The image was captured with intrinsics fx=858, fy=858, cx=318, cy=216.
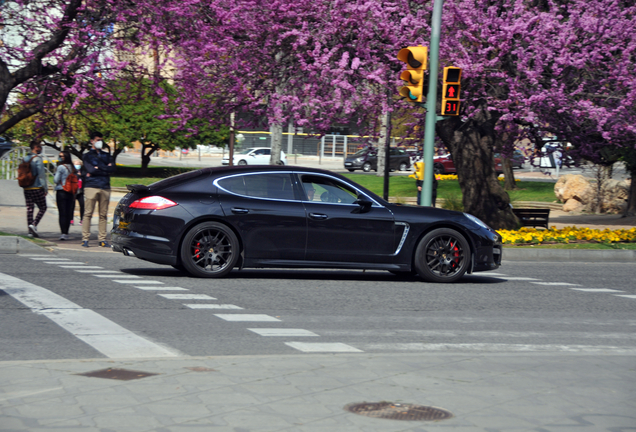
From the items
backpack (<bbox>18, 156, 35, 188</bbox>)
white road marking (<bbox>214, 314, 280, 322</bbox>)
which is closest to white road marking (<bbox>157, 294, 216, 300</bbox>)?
white road marking (<bbox>214, 314, 280, 322</bbox>)

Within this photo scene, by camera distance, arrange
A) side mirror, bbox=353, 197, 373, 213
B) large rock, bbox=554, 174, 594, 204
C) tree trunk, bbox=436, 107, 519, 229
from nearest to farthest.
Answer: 1. side mirror, bbox=353, 197, 373, 213
2. tree trunk, bbox=436, 107, 519, 229
3. large rock, bbox=554, 174, 594, 204

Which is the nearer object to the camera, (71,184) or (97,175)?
(97,175)

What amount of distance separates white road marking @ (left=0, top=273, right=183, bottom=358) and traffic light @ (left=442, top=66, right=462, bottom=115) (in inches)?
310

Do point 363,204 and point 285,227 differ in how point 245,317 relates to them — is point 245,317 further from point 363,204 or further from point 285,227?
point 363,204

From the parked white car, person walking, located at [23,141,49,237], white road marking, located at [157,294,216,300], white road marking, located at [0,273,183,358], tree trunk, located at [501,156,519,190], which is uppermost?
the parked white car

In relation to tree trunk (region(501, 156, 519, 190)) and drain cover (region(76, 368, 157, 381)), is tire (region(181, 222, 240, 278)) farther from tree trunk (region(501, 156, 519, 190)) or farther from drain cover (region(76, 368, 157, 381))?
tree trunk (region(501, 156, 519, 190))

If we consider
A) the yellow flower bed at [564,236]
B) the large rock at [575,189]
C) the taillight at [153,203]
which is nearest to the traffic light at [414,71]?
the yellow flower bed at [564,236]

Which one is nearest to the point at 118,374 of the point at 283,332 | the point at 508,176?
the point at 283,332

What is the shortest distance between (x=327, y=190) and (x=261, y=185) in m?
0.87

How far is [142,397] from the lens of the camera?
5.00 m

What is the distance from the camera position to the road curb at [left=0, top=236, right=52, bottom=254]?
13.8m

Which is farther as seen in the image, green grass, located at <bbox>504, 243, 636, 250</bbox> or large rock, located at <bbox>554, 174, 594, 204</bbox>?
large rock, located at <bbox>554, 174, 594, 204</bbox>

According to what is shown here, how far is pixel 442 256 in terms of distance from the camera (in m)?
11.4

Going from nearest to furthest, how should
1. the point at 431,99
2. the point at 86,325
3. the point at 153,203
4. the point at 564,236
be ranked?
the point at 86,325 → the point at 153,203 → the point at 431,99 → the point at 564,236
